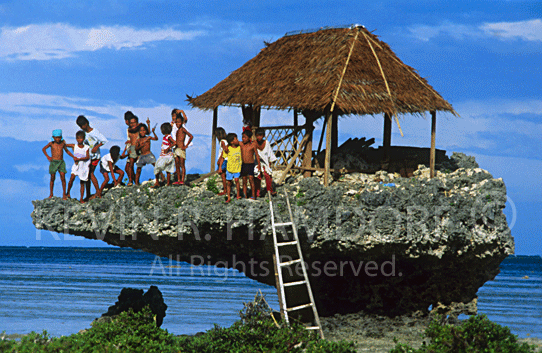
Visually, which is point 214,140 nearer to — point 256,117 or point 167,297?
point 256,117

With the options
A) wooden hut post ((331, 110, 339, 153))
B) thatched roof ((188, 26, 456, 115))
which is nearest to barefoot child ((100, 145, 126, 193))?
thatched roof ((188, 26, 456, 115))

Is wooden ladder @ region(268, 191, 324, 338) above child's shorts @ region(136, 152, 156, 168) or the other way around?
the other way around

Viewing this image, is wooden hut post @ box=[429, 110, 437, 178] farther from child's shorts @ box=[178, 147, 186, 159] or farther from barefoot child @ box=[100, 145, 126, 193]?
barefoot child @ box=[100, 145, 126, 193]

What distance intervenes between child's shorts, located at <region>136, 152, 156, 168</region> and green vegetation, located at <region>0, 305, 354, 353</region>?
14.3ft

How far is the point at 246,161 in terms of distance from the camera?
501 inches

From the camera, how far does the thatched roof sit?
1340 centimetres

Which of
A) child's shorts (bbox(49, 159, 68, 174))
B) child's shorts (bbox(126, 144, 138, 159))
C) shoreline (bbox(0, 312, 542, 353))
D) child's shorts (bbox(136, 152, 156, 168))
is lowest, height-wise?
shoreline (bbox(0, 312, 542, 353))

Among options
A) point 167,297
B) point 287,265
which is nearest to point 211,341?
point 287,265

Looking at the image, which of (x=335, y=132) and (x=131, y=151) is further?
(x=335, y=132)

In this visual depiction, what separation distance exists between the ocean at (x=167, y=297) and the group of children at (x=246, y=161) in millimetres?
6199

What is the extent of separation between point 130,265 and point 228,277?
1616 cm

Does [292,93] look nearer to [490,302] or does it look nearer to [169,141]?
[169,141]

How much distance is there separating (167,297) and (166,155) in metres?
21.0

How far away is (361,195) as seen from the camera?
1261 cm
